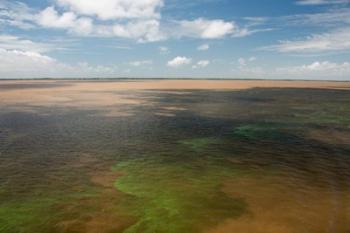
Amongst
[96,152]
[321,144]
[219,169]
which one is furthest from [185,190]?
[321,144]

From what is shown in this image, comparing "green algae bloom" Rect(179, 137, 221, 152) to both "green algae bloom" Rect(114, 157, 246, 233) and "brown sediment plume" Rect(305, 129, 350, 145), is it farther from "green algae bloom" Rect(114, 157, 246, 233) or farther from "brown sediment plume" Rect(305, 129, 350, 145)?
"brown sediment plume" Rect(305, 129, 350, 145)

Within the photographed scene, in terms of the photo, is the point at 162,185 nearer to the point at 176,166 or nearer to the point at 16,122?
the point at 176,166

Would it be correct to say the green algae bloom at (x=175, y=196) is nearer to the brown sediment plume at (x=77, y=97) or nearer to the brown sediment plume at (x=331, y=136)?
the brown sediment plume at (x=331, y=136)

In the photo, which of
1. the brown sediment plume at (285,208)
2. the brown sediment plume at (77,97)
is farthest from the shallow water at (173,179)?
the brown sediment plume at (77,97)

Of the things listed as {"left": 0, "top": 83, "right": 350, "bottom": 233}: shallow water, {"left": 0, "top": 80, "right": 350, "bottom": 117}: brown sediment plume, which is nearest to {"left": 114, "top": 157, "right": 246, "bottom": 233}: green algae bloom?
{"left": 0, "top": 83, "right": 350, "bottom": 233}: shallow water

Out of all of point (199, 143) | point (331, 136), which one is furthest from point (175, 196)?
point (331, 136)

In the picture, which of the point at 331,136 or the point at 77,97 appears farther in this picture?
the point at 77,97

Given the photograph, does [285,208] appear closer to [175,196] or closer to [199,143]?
[175,196]
